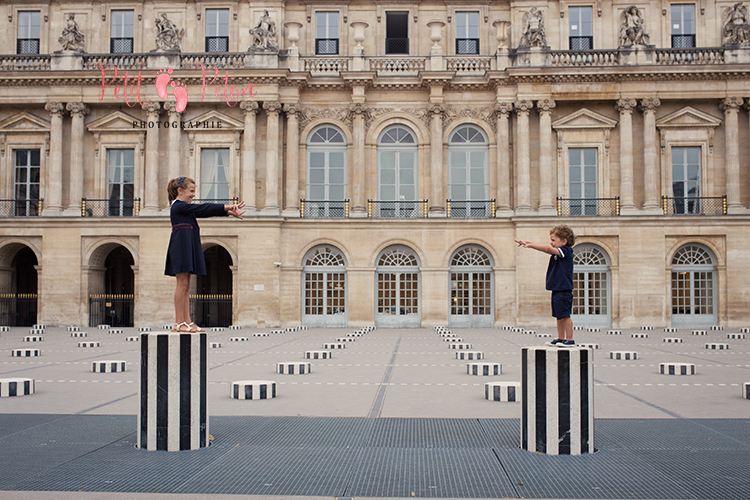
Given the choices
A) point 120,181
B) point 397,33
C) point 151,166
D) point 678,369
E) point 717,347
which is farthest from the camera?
point 397,33

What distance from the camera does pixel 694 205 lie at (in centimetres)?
3675

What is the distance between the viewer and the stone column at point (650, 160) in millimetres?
36031

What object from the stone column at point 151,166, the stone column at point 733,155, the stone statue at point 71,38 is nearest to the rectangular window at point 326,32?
the stone column at point 151,166

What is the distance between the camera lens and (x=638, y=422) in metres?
9.34

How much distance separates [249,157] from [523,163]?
14.5 m

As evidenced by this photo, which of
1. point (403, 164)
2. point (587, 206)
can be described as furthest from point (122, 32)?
point (587, 206)

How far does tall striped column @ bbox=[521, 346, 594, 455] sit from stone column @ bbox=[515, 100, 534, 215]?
2954 centimetres

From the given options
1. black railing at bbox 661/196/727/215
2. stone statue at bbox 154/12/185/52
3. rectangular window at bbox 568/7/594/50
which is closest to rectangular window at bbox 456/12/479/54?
rectangular window at bbox 568/7/594/50

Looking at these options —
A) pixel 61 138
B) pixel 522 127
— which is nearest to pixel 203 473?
pixel 522 127

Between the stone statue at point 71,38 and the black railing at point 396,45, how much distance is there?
16738mm

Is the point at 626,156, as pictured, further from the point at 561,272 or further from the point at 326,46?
the point at 561,272

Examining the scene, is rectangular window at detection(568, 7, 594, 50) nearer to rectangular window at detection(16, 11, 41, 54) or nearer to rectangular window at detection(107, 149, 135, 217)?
rectangular window at detection(107, 149, 135, 217)

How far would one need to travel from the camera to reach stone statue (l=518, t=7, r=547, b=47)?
120 feet

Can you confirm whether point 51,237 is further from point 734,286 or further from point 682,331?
point 734,286
